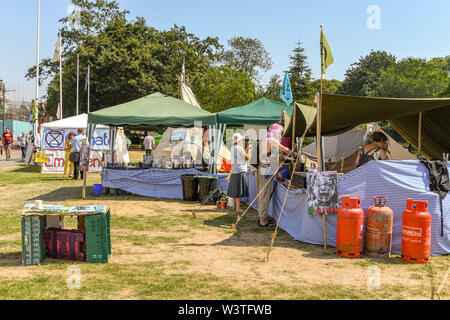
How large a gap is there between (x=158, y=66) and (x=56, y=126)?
18.7 meters

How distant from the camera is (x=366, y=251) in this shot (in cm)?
571

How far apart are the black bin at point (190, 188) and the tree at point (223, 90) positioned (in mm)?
24912

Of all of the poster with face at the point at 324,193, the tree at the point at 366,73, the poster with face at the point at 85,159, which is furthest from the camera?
the tree at the point at 366,73

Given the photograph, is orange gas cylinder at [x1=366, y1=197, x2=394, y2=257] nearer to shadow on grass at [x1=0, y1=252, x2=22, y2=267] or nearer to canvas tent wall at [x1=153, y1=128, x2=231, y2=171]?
shadow on grass at [x1=0, y1=252, x2=22, y2=267]

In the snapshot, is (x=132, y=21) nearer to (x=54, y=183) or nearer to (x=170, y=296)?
(x=54, y=183)

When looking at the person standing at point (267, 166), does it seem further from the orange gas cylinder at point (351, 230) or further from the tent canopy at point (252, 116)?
the tent canopy at point (252, 116)

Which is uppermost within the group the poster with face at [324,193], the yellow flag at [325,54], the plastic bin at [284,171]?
the yellow flag at [325,54]

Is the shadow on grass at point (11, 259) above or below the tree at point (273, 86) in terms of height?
below

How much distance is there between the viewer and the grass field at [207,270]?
4188mm

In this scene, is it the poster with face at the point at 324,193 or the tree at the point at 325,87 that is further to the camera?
the tree at the point at 325,87

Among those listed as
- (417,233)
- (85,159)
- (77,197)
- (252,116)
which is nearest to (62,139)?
(85,159)

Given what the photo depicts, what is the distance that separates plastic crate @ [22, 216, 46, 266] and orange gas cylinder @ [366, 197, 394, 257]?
4487 millimetres

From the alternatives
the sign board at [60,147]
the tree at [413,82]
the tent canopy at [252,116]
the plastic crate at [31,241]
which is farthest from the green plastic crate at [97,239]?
the tree at [413,82]

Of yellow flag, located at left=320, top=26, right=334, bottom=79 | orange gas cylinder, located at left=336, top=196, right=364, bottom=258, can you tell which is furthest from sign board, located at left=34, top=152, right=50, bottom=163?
orange gas cylinder, located at left=336, top=196, right=364, bottom=258
